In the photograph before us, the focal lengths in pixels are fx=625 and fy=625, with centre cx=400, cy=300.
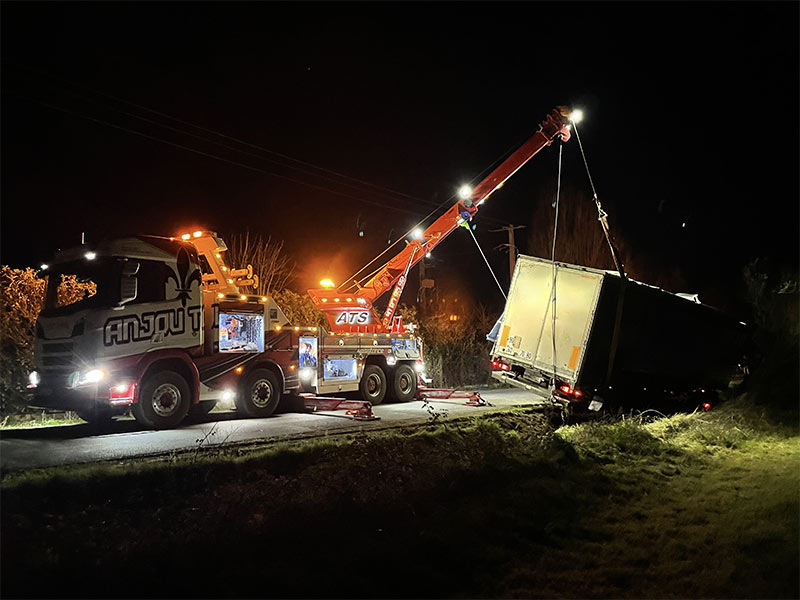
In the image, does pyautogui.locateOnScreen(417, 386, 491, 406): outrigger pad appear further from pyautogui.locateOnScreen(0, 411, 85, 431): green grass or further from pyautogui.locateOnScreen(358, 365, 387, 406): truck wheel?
pyautogui.locateOnScreen(0, 411, 85, 431): green grass

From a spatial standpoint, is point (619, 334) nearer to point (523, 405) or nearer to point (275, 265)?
point (523, 405)

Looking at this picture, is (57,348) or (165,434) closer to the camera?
(57,348)

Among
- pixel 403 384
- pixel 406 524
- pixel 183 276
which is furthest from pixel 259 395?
pixel 406 524

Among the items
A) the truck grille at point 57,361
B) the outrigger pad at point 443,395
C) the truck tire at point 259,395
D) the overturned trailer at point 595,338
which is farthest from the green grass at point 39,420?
the overturned trailer at point 595,338

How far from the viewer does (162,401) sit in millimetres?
10359

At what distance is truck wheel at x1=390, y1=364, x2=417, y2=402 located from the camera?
1569cm

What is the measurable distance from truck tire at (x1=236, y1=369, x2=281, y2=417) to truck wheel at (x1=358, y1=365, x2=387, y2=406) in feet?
8.53

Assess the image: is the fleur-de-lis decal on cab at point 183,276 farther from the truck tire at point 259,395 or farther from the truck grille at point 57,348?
the truck tire at point 259,395

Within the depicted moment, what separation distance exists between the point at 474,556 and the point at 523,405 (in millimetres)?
9654

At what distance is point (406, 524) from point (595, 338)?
7119 mm

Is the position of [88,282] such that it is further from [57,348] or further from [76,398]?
[76,398]

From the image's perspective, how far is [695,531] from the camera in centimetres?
679

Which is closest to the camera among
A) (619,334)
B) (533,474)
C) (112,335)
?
(533,474)

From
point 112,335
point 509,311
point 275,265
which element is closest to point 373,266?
point 509,311
